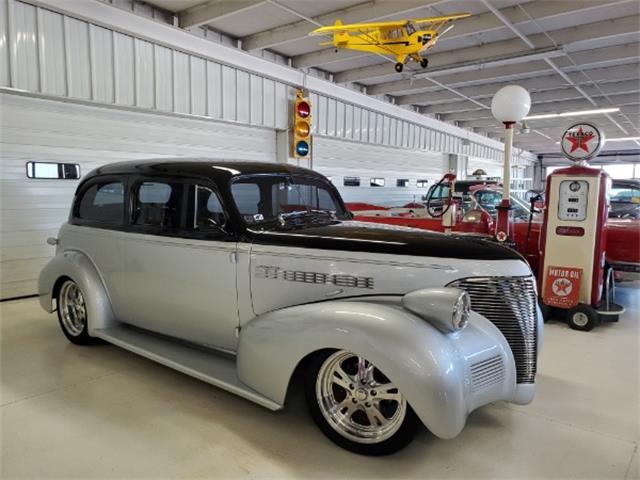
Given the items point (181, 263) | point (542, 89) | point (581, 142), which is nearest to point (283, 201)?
point (181, 263)

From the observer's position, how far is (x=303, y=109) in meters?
9.65

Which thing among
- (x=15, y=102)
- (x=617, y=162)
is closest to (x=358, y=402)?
(x=15, y=102)

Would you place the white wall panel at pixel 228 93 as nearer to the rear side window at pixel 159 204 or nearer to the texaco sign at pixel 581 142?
the rear side window at pixel 159 204

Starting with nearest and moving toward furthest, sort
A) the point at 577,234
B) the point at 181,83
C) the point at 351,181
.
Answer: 1. the point at 577,234
2. the point at 181,83
3. the point at 351,181

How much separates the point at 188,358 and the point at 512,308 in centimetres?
216

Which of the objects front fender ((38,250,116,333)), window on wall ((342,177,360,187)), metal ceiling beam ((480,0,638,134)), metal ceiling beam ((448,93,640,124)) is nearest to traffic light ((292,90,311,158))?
window on wall ((342,177,360,187))

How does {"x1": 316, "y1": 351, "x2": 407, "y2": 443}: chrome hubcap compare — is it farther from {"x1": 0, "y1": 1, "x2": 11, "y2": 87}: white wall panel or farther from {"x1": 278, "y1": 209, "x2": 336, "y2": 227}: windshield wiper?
{"x1": 0, "y1": 1, "x2": 11, "y2": 87}: white wall panel

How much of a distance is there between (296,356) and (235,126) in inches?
273

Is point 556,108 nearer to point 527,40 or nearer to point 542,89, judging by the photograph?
point 542,89

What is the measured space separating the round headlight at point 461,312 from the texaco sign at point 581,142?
3.44m

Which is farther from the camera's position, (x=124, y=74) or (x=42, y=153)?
(x=124, y=74)

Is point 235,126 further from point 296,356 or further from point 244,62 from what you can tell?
point 296,356

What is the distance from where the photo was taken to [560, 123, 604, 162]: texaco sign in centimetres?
483

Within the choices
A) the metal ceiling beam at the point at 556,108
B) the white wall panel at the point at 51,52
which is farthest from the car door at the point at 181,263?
the metal ceiling beam at the point at 556,108
